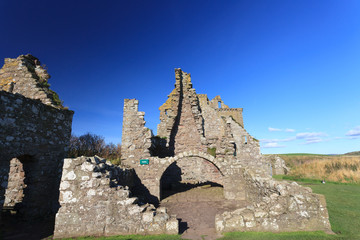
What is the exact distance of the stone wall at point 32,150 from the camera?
5.74m

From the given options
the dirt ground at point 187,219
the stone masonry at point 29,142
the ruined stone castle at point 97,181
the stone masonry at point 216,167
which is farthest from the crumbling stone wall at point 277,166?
the stone masonry at point 29,142

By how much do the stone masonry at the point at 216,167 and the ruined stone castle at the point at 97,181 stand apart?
3 cm

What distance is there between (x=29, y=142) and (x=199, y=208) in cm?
794

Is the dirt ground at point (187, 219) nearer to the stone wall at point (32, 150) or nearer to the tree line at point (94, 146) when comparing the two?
the stone wall at point (32, 150)

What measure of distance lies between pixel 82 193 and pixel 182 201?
19.3ft

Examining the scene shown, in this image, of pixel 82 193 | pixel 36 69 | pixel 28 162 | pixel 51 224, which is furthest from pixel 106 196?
pixel 36 69

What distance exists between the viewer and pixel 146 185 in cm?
1024

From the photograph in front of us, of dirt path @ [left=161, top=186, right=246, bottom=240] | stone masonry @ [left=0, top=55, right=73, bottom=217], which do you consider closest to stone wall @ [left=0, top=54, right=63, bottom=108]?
stone masonry @ [left=0, top=55, right=73, bottom=217]

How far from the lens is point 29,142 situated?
6500 millimetres

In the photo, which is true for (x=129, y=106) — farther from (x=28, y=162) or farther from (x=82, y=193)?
(x=82, y=193)

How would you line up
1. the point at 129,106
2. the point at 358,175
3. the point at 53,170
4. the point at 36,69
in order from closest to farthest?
the point at 53,170, the point at 36,69, the point at 129,106, the point at 358,175

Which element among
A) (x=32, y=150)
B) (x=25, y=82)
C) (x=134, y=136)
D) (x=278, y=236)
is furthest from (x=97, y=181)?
(x=25, y=82)

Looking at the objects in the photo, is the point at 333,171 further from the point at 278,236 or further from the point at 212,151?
A: the point at 278,236

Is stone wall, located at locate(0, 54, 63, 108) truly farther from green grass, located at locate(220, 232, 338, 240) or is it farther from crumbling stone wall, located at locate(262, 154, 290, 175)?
crumbling stone wall, located at locate(262, 154, 290, 175)
